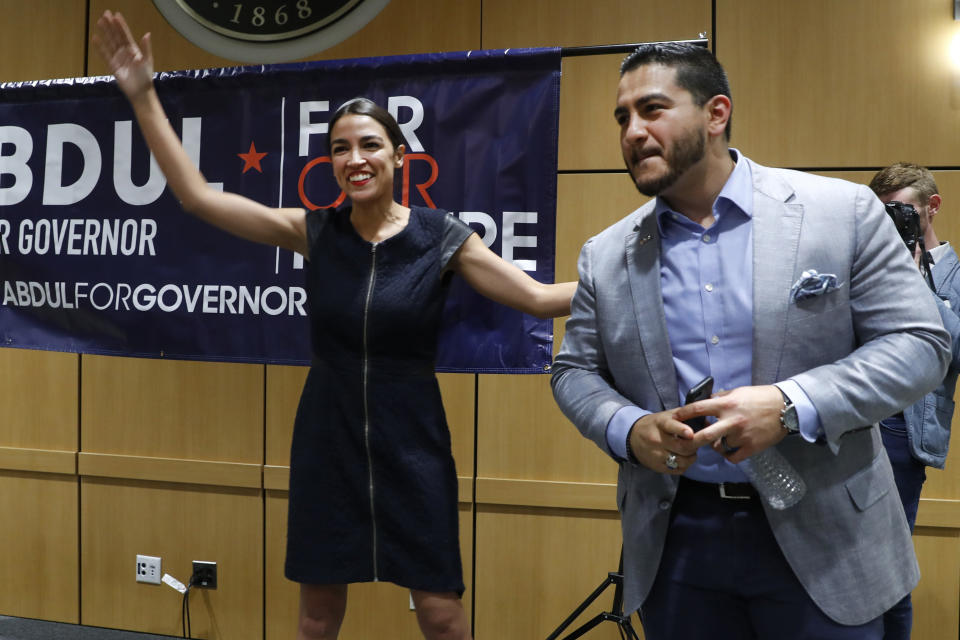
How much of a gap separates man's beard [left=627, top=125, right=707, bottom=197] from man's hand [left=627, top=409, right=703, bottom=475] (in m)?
0.37

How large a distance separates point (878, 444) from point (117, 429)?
10.7 feet

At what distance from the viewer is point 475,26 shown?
3279mm

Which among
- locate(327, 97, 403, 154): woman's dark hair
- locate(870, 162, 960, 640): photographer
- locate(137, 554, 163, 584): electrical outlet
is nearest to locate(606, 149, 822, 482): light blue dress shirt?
locate(327, 97, 403, 154): woman's dark hair

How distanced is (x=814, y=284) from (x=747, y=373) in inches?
7.0

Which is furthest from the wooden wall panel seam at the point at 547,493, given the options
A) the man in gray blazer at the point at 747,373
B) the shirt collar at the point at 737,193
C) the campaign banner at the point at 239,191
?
the shirt collar at the point at 737,193

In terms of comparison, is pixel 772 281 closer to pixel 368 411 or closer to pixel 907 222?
pixel 368 411

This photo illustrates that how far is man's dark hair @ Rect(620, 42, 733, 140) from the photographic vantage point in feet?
4.30

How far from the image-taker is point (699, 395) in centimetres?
118

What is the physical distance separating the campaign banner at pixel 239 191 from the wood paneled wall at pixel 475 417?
2.73 ft

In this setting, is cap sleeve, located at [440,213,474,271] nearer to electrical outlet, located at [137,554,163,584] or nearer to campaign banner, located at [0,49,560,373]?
campaign banner, located at [0,49,560,373]

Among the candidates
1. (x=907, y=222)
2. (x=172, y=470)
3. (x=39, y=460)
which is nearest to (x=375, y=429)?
(x=907, y=222)

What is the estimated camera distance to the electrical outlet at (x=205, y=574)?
11.4 feet

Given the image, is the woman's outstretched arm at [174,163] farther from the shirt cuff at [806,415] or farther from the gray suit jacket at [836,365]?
the shirt cuff at [806,415]

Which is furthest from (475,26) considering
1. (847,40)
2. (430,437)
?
(430,437)
